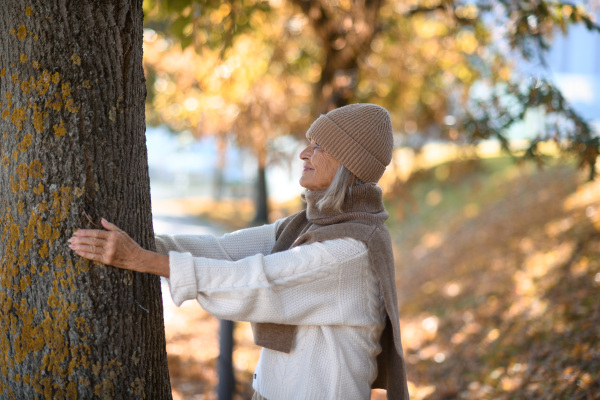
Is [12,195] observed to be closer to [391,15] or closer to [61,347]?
[61,347]

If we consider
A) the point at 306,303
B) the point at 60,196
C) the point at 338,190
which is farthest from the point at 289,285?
the point at 60,196

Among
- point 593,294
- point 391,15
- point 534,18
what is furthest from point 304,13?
point 593,294

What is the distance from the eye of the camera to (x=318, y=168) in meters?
2.66

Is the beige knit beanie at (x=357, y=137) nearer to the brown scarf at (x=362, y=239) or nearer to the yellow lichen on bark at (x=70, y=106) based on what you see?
the brown scarf at (x=362, y=239)

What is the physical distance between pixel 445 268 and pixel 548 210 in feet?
6.61

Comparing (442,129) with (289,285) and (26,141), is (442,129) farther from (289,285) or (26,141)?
(26,141)

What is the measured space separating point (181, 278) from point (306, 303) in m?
0.51

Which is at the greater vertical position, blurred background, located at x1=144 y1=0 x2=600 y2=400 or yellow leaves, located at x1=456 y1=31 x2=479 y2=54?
yellow leaves, located at x1=456 y1=31 x2=479 y2=54

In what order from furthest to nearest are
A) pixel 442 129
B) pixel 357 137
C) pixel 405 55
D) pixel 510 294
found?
pixel 405 55 → pixel 510 294 → pixel 442 129 → pixel 357 137

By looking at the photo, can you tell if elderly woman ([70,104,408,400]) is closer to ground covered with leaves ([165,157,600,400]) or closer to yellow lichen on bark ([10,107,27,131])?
yellow lichen on bark ([10,107,27,131])

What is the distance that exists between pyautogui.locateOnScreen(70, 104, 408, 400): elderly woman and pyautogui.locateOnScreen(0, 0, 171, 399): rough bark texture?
5.1 inches

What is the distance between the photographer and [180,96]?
789 cm

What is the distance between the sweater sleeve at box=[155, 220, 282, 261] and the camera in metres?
2.76

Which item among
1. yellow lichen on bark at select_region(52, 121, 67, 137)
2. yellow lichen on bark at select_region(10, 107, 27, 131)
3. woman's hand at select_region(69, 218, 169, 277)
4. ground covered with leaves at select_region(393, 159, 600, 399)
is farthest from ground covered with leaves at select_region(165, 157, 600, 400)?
yellow lichen on bark at select_region(10, 107, 27, 131)
